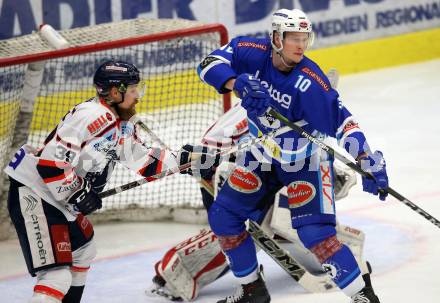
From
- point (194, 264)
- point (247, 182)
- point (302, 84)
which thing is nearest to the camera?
point (302, 84)

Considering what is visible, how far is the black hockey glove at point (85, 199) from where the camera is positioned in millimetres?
4637

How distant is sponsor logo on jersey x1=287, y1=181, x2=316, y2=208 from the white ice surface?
0.60 meters

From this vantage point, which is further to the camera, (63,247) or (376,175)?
(63,247)

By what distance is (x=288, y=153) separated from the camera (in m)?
4.73

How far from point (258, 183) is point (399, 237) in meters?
1.45

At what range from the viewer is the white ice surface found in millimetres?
Result: 5262

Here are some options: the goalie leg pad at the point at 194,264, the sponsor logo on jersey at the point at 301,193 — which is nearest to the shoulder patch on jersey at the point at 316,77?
the sponsor logo on jersey at the point at 301,193

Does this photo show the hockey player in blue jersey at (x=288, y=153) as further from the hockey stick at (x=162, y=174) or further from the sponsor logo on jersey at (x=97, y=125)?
the sponsor logo on jersey at (x=97, y=125)

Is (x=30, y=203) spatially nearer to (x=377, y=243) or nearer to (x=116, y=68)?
(x=116, y=68)

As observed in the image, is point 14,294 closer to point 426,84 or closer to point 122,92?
point 122,92

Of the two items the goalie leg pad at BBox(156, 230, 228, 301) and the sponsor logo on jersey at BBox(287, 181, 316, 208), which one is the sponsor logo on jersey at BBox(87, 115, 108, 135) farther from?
the goalie leg pad at BBox(156, 230, 228, 301)

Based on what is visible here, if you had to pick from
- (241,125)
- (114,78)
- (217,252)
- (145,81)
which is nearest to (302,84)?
(114,78)

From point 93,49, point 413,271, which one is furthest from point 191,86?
point 413,271

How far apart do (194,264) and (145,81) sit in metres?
1.77
